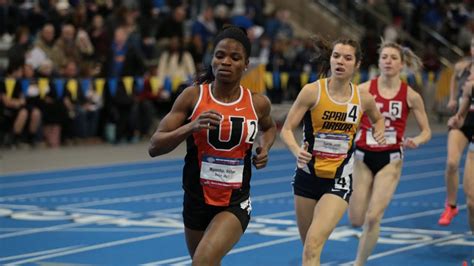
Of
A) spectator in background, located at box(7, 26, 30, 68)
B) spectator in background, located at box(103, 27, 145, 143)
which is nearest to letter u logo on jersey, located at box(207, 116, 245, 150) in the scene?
spectator in background, located at box(7, 26, 30, 68)

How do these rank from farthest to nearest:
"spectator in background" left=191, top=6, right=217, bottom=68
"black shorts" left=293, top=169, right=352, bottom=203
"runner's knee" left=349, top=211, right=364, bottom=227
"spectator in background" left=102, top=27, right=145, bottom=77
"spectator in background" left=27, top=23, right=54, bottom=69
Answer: "spectator in background" left=191, top=6, right=217, bottom=68
"spectator in background" left=102, top=27, right=145, bottom=77
"spectator in background" left=27, top=23, right=54, bottom=69
"runner's knee" left=349, top=211, right=364, bottom=227
"black shorts" left=293, top=169, right=352, bottom=203

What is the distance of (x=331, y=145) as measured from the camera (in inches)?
321

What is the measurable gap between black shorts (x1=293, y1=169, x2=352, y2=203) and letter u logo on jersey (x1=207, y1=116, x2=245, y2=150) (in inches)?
63.6

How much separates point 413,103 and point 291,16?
17.9 meters

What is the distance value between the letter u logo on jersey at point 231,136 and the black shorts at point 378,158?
358 cm

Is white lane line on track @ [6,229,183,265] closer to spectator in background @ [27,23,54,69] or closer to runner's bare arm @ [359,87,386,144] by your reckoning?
runner's bare arm @ [359,87,386,144]

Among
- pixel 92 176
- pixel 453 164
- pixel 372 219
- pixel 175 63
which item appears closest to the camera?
pixel 372 219

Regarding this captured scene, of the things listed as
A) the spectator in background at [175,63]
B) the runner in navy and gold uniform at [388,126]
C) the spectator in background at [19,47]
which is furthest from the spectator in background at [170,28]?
the runner in navy and gold uniform at [388,126]

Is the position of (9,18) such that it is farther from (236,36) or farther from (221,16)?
(236,36)

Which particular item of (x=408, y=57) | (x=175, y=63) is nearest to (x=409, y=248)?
(x=408, y=57)

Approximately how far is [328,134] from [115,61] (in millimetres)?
11998

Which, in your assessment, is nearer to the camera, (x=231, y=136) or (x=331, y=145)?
(x=231, y=136)

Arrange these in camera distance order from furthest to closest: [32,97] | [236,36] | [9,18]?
[9,18]
[32,97]
[236,36]

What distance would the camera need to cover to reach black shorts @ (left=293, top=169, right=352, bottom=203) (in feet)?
26.3
